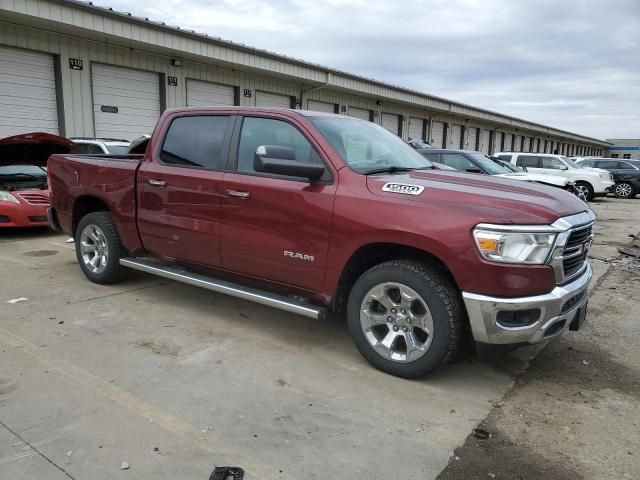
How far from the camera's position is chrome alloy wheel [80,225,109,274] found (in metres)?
5.55

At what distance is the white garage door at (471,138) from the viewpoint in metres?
35.7

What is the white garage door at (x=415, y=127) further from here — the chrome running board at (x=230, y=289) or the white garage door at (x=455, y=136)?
the chrome running board at (x=230, y=289)

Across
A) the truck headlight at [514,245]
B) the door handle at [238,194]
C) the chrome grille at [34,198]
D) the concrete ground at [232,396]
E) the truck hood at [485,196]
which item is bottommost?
the concrete ground at [232,396]

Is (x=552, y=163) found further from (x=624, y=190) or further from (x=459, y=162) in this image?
(x=459, y=162)

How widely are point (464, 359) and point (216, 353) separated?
1917mm

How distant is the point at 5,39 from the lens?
470 inches

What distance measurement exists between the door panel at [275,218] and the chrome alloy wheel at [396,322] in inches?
18.1

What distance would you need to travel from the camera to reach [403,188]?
3576mm

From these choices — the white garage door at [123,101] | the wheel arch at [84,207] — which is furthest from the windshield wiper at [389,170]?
the white garage door at [123,101]

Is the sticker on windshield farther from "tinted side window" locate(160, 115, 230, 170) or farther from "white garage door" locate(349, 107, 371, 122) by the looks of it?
"white garage door" locate(349, 107, 371, 122)

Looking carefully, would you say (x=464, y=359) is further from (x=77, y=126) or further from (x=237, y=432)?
(x=77, y=126)

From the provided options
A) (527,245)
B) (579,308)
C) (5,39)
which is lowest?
(579,308)

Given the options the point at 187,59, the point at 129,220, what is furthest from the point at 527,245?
the point at 187,59

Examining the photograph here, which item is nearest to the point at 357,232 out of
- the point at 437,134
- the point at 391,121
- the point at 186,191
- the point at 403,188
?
the point at 403,188
